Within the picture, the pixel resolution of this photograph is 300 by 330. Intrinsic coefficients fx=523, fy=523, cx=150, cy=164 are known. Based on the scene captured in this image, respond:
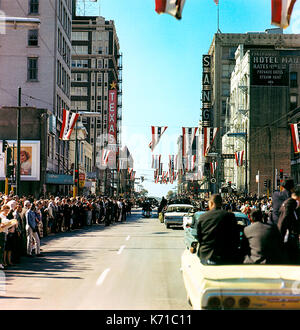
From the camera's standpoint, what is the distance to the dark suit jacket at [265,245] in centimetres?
752

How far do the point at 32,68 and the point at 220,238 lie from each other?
2032 inches

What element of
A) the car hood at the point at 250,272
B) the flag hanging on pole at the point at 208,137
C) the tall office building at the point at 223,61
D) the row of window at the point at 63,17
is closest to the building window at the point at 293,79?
the flag hanging on pole at the point at 208,137

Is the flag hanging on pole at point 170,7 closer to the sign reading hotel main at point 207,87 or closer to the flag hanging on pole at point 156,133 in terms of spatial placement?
the flag hanging on pole at point 156,133

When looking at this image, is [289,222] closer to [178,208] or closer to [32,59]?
[178,208]

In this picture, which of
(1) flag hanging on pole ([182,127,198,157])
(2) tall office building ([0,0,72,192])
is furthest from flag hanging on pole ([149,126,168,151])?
(2) tall office building ([0,0,72,192])

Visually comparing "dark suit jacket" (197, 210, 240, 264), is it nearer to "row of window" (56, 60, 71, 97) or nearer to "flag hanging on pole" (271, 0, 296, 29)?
"flag hanging on pole" (271, 0, 296, 29)

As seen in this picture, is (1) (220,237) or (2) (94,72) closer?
(1) (220,237)

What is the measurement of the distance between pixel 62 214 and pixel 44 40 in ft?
102

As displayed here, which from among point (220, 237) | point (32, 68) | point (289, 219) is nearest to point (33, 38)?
point (32, 68)

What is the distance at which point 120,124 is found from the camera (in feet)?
447

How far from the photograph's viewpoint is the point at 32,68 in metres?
56.0

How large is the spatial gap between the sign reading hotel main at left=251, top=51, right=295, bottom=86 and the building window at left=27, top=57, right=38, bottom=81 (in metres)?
27.6

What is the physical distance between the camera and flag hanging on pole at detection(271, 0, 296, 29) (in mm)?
11430

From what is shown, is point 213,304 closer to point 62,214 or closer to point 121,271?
point 121,271
